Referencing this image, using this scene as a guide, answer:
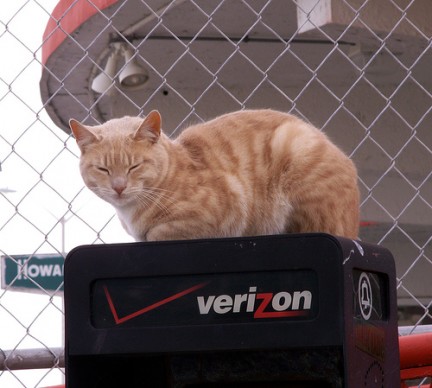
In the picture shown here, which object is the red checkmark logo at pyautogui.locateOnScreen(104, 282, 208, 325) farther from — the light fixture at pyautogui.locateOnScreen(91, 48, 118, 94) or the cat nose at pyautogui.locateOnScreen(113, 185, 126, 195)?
the light fixture at pyautogui.locateOnScreen(91, 48, 118, 94)

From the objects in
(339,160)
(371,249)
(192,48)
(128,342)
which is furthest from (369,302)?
(192,48)

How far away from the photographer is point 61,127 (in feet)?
12.2

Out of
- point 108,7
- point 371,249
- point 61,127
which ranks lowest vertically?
point 371,249

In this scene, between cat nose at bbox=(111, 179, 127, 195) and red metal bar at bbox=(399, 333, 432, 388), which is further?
cat nose at bbox=(111, 179, 127, 195)

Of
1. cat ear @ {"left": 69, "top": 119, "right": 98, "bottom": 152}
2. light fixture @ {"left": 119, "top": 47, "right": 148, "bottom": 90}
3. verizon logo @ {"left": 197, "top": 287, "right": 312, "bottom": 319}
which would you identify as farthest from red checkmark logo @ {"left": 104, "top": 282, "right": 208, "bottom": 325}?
light fixture @ {"left": 119, "top": 47, "right": 148, "bottom": 90}

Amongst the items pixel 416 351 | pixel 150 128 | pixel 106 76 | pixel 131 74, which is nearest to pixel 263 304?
pixel 416 351

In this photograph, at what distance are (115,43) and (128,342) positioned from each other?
205cm

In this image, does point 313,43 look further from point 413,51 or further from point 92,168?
point 92,168

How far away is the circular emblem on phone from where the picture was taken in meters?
1.22

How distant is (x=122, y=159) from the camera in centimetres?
175

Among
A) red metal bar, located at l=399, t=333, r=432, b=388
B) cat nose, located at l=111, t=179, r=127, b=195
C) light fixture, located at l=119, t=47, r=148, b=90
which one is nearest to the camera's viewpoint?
red metal bar, located at l=399, t=333, r=432, b=388

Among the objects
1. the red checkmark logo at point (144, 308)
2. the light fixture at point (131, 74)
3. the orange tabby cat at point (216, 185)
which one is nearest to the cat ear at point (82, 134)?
the orange tabby cat at point (216, 185)

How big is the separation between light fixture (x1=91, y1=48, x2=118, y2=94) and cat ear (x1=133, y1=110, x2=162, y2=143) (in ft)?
4.15

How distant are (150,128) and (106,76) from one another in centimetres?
145
